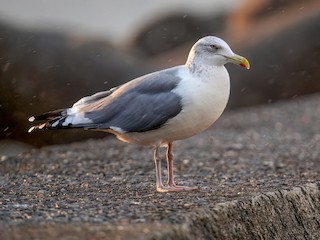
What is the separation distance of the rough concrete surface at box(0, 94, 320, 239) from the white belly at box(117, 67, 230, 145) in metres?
0.33

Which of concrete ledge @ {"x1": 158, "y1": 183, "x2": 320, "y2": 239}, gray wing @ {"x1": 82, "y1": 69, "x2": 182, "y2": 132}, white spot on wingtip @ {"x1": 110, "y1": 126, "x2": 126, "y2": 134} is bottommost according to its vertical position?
concrete ledge @ {"x1": 158, "y1": 183, "x2": 320, "y2": 239}

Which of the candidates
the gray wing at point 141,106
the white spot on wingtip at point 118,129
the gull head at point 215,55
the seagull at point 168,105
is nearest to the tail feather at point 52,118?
the seagull at point 168,105

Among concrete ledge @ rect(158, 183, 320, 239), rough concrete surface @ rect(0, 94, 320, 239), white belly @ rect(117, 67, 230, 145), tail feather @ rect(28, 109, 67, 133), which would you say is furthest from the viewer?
tail feather @ rect(28, 109, 67, 133)

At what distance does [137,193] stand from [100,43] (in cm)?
700

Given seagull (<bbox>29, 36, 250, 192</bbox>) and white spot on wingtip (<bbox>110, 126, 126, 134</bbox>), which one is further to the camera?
white spot on wingtip (<bbox>110, 126, 126, 134</bbox>)

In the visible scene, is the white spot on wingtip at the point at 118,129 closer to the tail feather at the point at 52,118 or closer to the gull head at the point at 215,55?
the tail feather at the point at 52,118

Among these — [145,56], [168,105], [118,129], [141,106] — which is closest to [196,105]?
[168,105]

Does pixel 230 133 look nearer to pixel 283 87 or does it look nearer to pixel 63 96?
pixel 63 96

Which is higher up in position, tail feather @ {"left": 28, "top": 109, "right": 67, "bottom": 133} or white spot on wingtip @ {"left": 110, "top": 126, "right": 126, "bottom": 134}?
tail feather @ {"left": 28, "top": 109, "right": 67, "bottom": 133}

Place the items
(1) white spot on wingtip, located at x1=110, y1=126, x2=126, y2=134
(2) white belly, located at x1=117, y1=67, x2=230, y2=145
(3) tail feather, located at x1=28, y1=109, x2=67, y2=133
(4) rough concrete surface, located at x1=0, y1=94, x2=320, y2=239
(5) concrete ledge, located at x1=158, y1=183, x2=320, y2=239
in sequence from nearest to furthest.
A: (4) rough concrete surface, located at x1=0, y1=94, x2=320, y2=239
(5) concrete ledge, located at x1=158, y1=183, x2=320, y2=239
(2) white belly, located at x1=117, y1=67, x2=230, y2=145
(1) white spot on wingtip, located at x1=110, y1=126, x2=126, y2=134
(3) tail feather, located at x1=28, y1=109, x2=67, y2=133

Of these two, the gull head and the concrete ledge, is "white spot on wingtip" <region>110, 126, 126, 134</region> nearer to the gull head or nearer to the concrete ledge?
the gull head

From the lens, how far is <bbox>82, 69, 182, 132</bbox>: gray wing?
172 inches

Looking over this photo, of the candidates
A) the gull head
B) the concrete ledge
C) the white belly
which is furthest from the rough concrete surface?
the gull head

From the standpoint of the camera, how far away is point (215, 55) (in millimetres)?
4527
